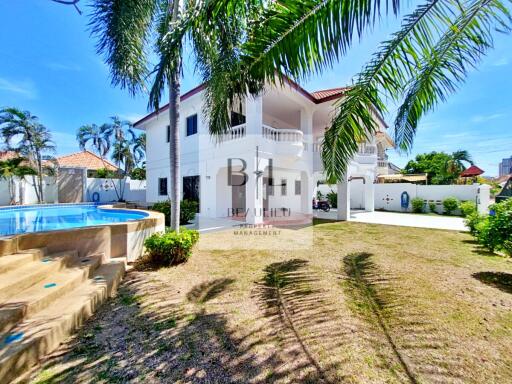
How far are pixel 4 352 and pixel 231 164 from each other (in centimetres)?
1216

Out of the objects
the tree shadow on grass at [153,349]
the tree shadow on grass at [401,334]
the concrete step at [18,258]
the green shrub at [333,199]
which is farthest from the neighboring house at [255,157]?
the tree shadow on grass at [401,334]

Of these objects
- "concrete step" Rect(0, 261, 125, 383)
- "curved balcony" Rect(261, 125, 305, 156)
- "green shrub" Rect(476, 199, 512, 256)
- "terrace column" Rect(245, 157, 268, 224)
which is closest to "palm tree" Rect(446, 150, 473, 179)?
"curved balcony" Rect(261, 125, 305, 156)

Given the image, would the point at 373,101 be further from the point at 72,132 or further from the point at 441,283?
the point at 72,132

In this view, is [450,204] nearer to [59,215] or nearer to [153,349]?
[153,349]

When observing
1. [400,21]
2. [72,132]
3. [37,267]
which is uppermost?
[72,132]

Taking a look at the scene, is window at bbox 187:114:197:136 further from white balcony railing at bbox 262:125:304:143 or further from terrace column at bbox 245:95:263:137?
white balcony railing at bbox 262:125:304:143

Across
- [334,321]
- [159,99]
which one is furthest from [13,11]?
[334,321]

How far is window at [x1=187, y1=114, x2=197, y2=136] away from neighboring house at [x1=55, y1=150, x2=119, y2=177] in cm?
2048

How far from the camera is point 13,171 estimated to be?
62.7 ft

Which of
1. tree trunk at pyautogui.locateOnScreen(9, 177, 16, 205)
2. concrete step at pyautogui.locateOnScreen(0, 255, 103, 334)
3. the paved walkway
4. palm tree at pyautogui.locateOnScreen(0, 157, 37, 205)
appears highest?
palm tree at pyautogui.locateOnScreen(0, 157, 37, 205)

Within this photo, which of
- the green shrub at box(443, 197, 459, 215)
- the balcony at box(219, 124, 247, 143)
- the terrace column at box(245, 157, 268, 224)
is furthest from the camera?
the green shrub at box(443, 197, 459, 215)

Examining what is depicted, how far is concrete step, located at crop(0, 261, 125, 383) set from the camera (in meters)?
2.73

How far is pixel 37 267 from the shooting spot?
4.54 meters

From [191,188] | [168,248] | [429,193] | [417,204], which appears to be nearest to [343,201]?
[417,204]
